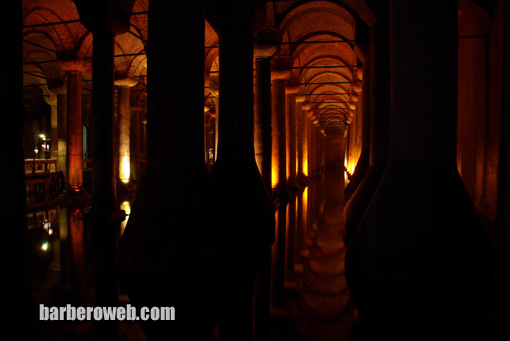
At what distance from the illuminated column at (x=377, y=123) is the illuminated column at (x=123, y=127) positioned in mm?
7401

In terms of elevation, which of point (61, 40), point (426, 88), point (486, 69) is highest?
point (61, 40)

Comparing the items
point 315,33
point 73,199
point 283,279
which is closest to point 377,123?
point 283,279

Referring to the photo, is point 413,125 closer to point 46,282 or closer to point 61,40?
point 46,282

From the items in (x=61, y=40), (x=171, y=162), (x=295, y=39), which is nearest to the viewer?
(x=171, y=162)

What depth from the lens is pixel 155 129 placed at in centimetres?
348

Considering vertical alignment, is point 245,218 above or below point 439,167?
below

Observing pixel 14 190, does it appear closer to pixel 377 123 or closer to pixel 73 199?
pixel 377 123

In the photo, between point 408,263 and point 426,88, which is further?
point 426,88

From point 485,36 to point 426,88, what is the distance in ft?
17.1

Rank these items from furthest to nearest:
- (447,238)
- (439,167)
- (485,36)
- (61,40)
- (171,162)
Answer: (61,40)
(485,36)
(171,162)
(439,167)
(447,238)

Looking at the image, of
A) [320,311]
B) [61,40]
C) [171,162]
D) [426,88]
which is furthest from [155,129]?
[61,40]

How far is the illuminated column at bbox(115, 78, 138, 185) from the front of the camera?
10770mm

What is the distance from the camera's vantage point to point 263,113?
8273mm

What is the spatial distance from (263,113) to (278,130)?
7.80ft
